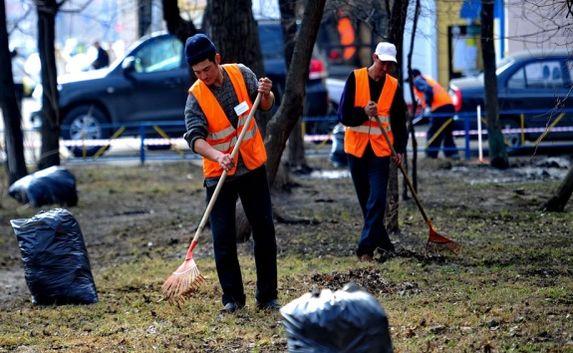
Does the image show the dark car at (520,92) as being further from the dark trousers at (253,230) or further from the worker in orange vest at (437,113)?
the dark trousers at (253,230)

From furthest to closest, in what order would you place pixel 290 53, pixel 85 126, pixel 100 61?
pixel 100 61
pixel 85 126
pixel 290 53

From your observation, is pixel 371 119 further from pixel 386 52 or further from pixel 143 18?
pixel 143 18

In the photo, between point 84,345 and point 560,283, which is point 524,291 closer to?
point 560,283

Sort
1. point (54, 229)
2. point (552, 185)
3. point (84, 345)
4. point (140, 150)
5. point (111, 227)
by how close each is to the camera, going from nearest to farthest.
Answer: point (84, 345) < point (54, 229) < point (111, 227) < point (552, 185) < point (140, 150)

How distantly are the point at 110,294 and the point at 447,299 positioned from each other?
281 centimetres

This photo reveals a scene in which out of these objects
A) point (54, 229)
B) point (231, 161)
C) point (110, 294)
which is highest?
point (231, 161)

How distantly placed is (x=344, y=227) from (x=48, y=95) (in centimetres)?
590

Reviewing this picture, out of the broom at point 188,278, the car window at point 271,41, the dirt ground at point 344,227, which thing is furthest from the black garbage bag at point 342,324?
the car window at point 271,41

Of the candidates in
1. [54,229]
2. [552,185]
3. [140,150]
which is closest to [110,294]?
[54,229]

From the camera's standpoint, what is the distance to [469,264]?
8.82m

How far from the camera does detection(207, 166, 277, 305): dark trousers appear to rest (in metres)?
7.43

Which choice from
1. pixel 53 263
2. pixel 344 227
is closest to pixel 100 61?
pixel 344 227

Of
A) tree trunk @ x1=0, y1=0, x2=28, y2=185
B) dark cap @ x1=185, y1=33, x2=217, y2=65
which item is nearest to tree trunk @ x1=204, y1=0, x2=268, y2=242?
dark cap @ x1=185, y1=33, x2=217, y2=65

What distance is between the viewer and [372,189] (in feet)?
29.4
